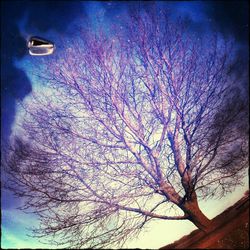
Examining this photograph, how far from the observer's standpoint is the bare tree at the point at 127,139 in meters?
4.16

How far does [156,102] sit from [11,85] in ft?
6.53

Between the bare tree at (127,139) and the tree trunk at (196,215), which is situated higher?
the bare tree at (127,139)

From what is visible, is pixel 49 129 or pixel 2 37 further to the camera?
pixel 49 129

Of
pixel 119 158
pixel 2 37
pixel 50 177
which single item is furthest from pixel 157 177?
pixel 2 37

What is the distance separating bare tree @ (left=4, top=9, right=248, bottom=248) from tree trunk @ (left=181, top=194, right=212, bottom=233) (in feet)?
0.04

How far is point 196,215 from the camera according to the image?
A: 422 centimetres

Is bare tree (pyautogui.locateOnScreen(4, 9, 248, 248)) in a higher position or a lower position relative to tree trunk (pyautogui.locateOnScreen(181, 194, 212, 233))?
higher

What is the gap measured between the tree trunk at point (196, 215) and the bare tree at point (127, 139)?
0.04 ft

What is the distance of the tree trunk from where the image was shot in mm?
4203

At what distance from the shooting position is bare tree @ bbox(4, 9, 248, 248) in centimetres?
416

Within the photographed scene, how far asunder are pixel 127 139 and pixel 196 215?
4.63ft

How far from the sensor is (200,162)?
13.9ft

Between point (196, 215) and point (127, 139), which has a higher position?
point (127, 139)

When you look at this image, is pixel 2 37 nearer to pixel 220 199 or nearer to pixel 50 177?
pixel 50 177
